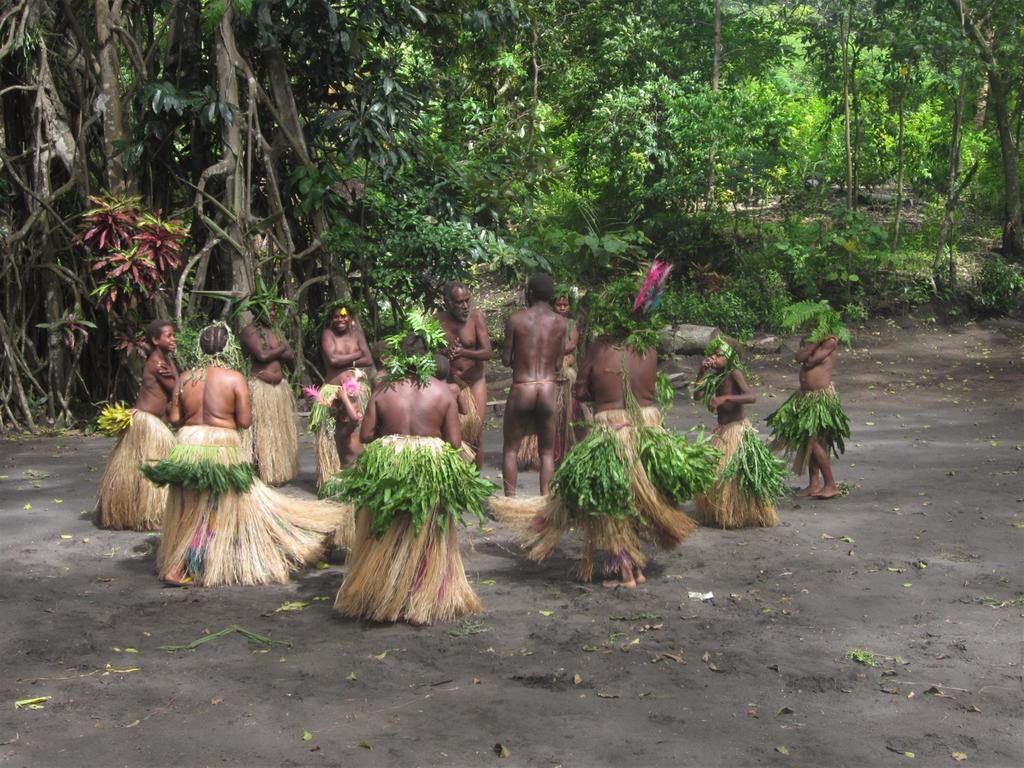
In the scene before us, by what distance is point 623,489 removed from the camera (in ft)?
19.3

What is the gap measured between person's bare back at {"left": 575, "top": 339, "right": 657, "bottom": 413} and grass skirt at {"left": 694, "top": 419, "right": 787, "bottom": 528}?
910 mm

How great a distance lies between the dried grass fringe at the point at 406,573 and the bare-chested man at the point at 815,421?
10.5 ft

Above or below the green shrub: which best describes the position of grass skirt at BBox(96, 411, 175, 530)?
below

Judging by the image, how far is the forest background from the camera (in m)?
10.2

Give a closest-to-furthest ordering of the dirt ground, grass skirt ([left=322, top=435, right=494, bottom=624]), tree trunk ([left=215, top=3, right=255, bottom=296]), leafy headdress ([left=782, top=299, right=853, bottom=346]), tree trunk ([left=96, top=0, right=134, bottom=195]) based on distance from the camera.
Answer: the dirt ground → grass skirt ([left=322, top=435, right=494, bottom=624]) → leafy headdress ([left=782, top=299, right=853, bottom=346]) → tree trunk ([left=215, top=3, right=255, bottom=296]) → tree trunk ([left=96, top=0, right=134, bottom=195])

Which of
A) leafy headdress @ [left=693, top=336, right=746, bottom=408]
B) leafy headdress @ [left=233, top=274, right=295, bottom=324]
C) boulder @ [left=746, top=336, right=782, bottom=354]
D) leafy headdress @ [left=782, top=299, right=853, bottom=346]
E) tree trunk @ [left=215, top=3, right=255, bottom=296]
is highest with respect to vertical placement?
tree trunk @ [left=215, top=3, right=255, bottom=296]

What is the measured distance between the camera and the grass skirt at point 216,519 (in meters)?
6.11

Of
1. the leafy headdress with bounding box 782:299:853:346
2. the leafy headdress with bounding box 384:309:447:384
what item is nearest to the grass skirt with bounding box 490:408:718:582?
the leafy headdress with bounding box 384:309:447:384

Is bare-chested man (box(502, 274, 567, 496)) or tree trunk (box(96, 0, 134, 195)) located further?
tree trunk (box(96, 0, 134, 195))

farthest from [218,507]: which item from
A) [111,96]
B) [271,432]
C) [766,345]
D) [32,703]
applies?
[766,345]

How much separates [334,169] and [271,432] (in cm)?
303

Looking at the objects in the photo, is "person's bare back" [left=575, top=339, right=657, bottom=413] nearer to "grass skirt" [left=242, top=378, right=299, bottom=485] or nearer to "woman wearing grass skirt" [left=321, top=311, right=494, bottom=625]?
"woman wearing grass skirt" [left=321, top=311, right=494, bottom=625]

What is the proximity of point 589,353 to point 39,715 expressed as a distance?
128 inches

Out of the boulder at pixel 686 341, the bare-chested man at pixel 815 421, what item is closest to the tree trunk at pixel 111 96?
the bare-chested man at pixel 815 421
